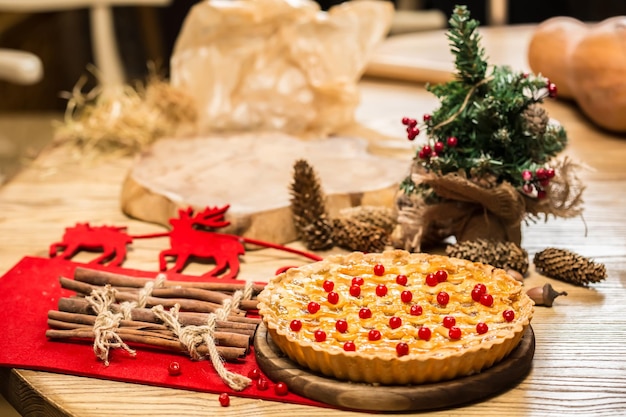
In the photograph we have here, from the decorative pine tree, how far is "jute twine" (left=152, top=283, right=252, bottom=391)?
0.38 metres

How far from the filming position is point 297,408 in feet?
3.95

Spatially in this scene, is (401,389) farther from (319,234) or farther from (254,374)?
(319,234)

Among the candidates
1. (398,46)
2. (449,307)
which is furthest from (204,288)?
(398,46)

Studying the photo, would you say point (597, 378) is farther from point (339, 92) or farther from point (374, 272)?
point (339, 92)

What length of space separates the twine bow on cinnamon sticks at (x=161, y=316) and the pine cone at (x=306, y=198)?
0.29 m

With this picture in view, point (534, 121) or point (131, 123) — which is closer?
point (534, 121)

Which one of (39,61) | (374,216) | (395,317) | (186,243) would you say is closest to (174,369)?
(395,317)

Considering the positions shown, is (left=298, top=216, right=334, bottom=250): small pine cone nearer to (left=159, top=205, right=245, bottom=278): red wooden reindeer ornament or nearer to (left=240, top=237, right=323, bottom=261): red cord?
(left=240, top=237, right=323, bottom=261): red cord

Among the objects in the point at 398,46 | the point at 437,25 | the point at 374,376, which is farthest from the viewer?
the point at 437,25

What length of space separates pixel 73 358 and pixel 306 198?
1.92ft

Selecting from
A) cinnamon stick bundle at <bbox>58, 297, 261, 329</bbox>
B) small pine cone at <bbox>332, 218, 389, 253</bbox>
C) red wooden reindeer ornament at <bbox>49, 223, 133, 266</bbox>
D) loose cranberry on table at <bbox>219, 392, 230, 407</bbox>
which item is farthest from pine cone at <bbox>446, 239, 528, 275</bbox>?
red wooden reindeer ornament at <bbox>49, 223, 133, 266</bbox>

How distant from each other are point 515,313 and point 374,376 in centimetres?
24

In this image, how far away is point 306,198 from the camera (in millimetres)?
1757

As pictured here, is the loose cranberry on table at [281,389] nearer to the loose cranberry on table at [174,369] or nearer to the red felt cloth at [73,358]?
the red felt cloth at [73,358]
